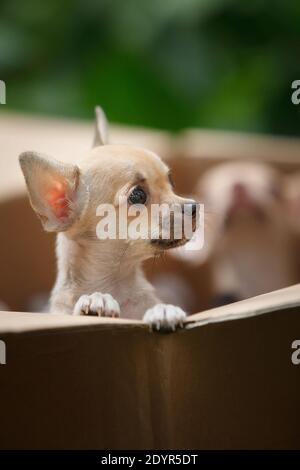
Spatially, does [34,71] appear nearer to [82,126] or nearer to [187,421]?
[82,126]

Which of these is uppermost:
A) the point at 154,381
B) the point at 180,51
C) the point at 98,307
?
the point at 180,51

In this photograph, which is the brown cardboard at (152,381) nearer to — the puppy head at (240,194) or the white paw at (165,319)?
the white paw at (165,319)

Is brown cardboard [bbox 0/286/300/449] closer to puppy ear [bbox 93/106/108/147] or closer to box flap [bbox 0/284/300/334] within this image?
box flap [bbox 0/284/300/334]

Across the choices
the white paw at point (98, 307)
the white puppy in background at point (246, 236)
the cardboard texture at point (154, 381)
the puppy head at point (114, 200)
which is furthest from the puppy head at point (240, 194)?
the cardboard texture at point (154, 381)

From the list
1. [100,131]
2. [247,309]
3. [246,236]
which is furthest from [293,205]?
[247,309]

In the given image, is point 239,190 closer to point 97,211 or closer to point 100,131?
point 100,131

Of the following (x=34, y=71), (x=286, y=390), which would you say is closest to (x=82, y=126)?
(x=34, y=71)
